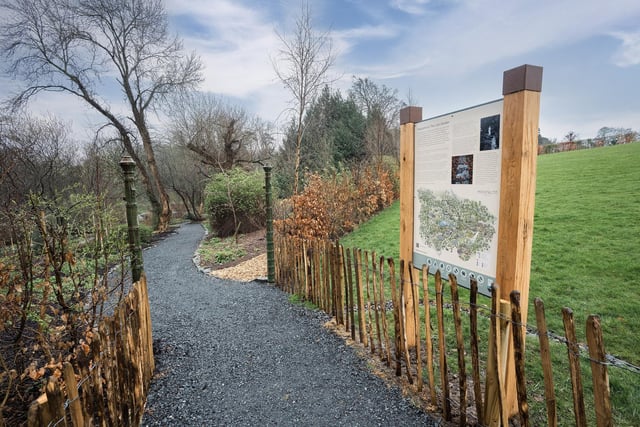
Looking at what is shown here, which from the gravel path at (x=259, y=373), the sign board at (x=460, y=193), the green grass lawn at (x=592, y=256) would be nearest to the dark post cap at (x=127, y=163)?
the gravel path at (x=259, y=373)

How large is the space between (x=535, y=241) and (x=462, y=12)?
4419 millimetres

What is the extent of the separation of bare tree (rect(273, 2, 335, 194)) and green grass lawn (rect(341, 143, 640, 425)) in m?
4.47

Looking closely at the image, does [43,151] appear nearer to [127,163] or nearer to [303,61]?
[303,61]

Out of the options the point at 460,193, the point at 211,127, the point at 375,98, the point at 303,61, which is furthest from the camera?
the point at 375,98

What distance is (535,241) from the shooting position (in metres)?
5.81

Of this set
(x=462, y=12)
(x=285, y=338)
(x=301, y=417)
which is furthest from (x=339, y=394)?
(x=462, y=12)

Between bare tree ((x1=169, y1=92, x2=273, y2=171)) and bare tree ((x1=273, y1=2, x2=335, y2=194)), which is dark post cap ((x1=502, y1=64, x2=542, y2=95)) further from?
bare tree ((x1=169, y1=92, x2=273, y2=171))

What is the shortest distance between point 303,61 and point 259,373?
809cm

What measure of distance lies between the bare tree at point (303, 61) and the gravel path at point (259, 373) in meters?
4.52

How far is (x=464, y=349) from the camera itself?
8.91ft

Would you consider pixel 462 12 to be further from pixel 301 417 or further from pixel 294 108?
pixel 301 417

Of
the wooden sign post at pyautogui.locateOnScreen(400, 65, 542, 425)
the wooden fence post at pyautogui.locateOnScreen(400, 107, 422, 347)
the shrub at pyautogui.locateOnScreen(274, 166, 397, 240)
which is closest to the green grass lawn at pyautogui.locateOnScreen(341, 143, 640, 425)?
the shrub at pyautogui.locateOnScreen(274, 166, 397, 240)

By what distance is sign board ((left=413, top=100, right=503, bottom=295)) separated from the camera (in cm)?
207

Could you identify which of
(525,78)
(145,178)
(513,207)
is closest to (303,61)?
(525,78)
